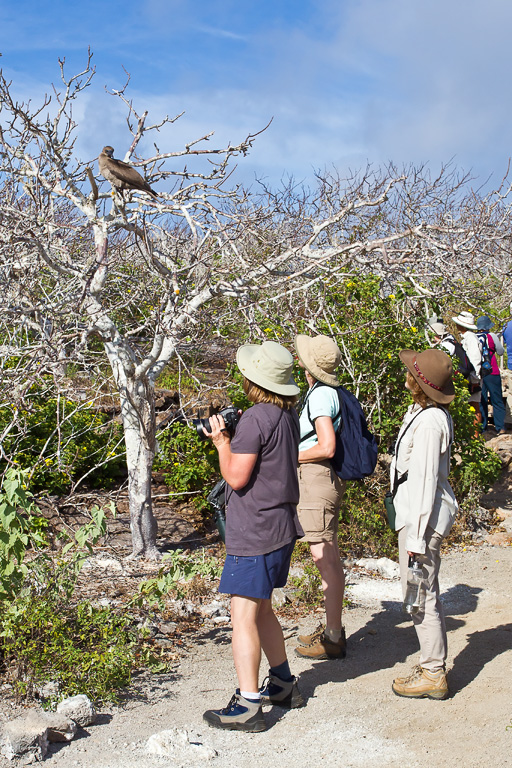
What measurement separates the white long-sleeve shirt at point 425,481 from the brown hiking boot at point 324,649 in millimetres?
906

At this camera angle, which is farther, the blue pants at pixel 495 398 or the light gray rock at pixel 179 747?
the blue pants at pixel 495 398

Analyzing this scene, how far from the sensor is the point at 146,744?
9.96ft

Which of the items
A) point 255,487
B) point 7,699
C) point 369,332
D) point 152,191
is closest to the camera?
point 255,487

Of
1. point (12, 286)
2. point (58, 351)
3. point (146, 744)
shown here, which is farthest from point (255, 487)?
point (12, 286)

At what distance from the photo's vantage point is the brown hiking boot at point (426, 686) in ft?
11.4

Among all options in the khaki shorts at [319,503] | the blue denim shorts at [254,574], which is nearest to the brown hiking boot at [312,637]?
the khaki shorts at [319,503]

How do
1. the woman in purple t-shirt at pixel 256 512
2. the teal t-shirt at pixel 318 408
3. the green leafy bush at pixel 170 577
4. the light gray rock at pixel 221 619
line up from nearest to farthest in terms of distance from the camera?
the woman in purple t-shirt at pixel 256 512, the teal t-shirt at pixel 318 408, the green leafy bush at pixel 170 577, the light gray rock at pixel 221 619

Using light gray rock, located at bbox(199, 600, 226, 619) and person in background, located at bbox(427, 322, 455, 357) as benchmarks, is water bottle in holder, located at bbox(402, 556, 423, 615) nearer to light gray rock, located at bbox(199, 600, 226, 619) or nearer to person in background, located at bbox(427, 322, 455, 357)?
light gray rock, located at bbox(199, 600, 226, 619)

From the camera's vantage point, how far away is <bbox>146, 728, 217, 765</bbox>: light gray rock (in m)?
2.92

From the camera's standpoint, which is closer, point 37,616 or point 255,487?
point 255,487

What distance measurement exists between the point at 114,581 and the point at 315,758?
241 cm

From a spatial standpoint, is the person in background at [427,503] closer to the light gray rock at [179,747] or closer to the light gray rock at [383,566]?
the light gray rock at [179,747]

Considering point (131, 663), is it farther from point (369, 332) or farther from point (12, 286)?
point (369, 332)

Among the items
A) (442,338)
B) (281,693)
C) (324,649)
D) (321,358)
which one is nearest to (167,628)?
(324,649)
